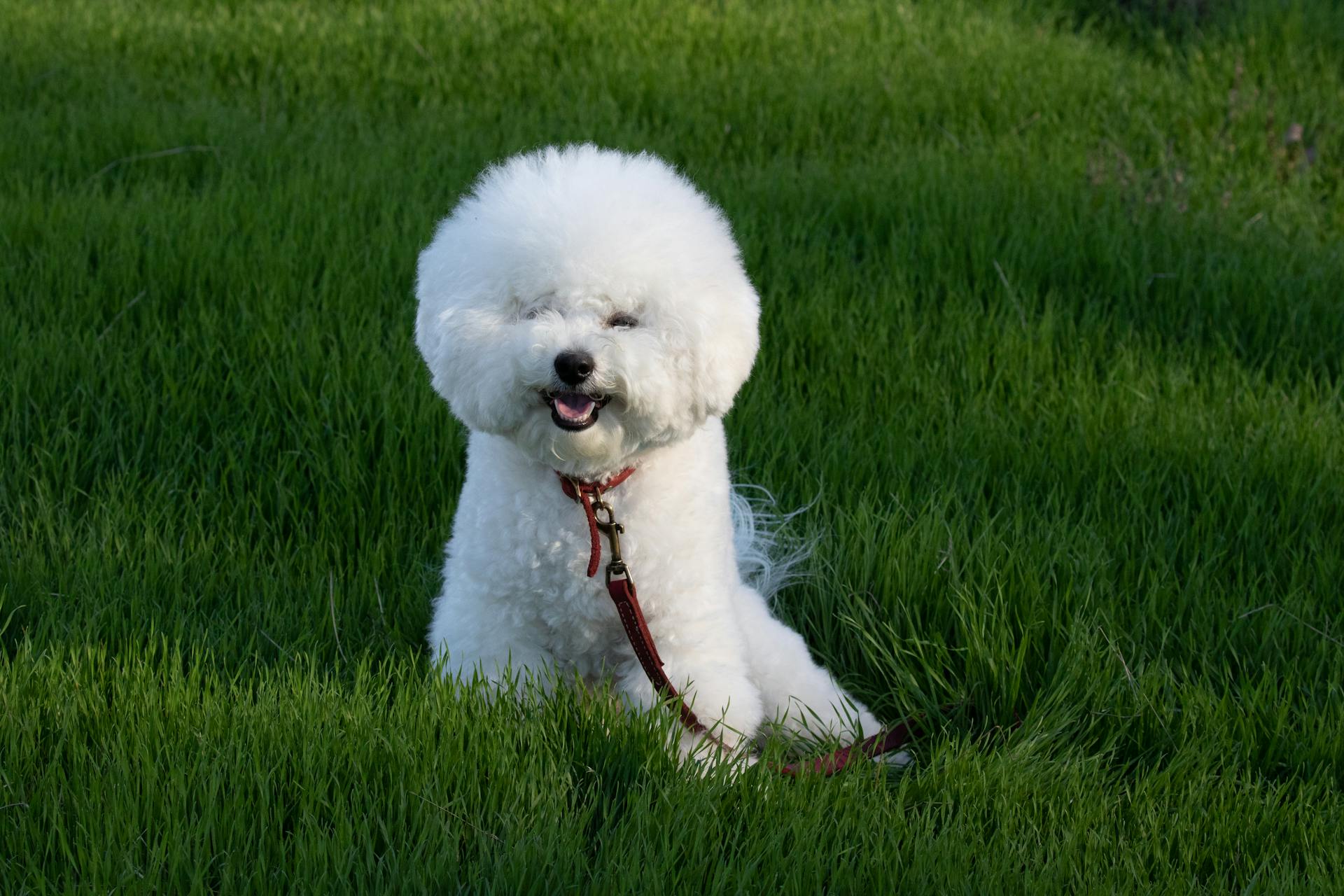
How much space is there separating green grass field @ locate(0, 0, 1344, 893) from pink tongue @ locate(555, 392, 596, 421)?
0.65 meters

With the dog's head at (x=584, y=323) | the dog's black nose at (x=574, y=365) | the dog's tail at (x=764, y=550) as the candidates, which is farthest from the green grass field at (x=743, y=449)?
the dog's black nose at (x=574, y=365)

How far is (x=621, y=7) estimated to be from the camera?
7.48 meters

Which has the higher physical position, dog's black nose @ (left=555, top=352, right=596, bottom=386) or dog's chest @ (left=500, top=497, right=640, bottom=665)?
dog's black nose @ (left=555, top=352, right=596, bottom=386)

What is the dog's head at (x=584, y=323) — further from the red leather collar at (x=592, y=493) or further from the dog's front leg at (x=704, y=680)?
the dog's front leg at (x=704, y=680)

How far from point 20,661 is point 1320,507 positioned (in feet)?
11.5

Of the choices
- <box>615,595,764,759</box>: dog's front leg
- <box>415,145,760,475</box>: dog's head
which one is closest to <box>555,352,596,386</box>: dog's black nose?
<box>415,145,760,475</box>: dog's head

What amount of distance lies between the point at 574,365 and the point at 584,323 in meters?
0.14

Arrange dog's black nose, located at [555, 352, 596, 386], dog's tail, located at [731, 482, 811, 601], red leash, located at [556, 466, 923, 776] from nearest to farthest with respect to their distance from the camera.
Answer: dog's black nose, located at [555, 352, 596, 386], red leash, located at [556, 466, 923, 776], dog's tail, located at [731, 482, 811, 601]

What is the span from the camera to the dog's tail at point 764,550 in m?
3.42

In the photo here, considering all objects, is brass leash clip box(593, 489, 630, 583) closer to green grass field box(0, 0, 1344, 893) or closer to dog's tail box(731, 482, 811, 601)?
green grass field box(0, 0, 1344, 893)

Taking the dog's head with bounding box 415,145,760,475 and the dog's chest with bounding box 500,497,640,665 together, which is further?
the dog's chest with bounding box 500,497,640,665

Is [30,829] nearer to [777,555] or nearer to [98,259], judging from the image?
[777,555]

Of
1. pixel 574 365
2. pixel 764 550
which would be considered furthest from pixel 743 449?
pixel 574 365

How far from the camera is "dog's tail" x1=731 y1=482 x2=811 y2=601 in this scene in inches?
135
